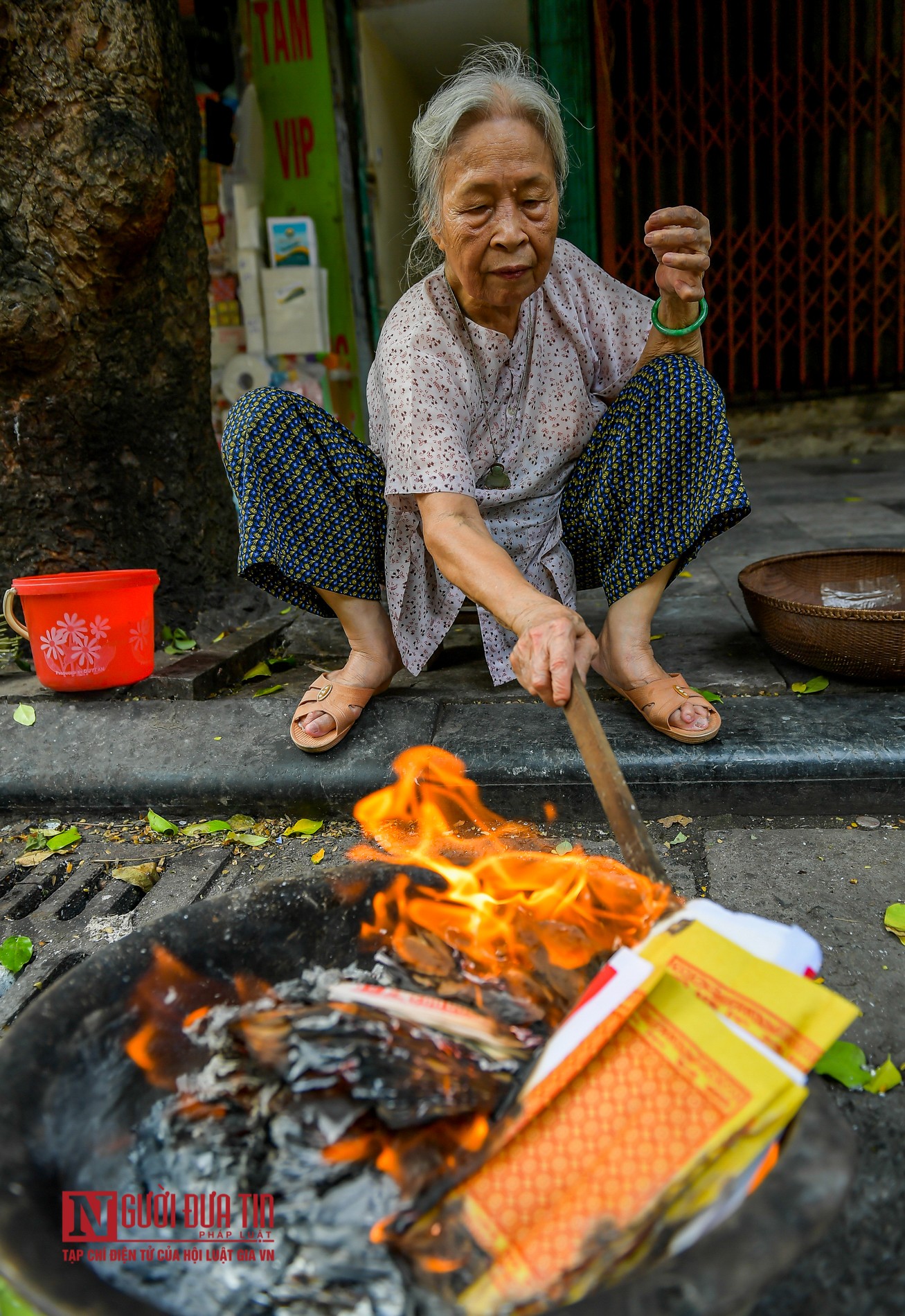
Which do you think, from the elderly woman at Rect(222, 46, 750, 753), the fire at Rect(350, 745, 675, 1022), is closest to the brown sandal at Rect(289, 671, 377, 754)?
the elderly woman at Rect(222, 46, 750, 753)

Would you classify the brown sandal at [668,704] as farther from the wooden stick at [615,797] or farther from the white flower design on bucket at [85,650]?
the white flower design on bucket at [85,650]

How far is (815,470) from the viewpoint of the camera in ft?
20.3

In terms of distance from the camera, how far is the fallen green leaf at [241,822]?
2.17m

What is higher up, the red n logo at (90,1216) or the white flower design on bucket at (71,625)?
the white flower design on bucket at (71,625)

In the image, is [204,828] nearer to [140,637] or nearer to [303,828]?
[303,828]

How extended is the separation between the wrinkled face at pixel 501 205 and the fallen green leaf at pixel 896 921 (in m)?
1.39

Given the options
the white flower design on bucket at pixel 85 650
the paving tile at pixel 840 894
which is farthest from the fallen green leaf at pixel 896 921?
the white flower design on bucket at pixel 85 650

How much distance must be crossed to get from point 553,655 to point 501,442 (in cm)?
108

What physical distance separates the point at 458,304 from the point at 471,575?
757 mm

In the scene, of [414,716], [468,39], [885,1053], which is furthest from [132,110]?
[468,39]

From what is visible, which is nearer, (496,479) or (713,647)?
(496,479)

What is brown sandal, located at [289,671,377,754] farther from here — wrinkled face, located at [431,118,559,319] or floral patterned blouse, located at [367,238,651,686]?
wrinkled face, located at [431,118,559,319]

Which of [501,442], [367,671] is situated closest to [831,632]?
[501,442]

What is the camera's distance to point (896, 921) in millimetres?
1583
